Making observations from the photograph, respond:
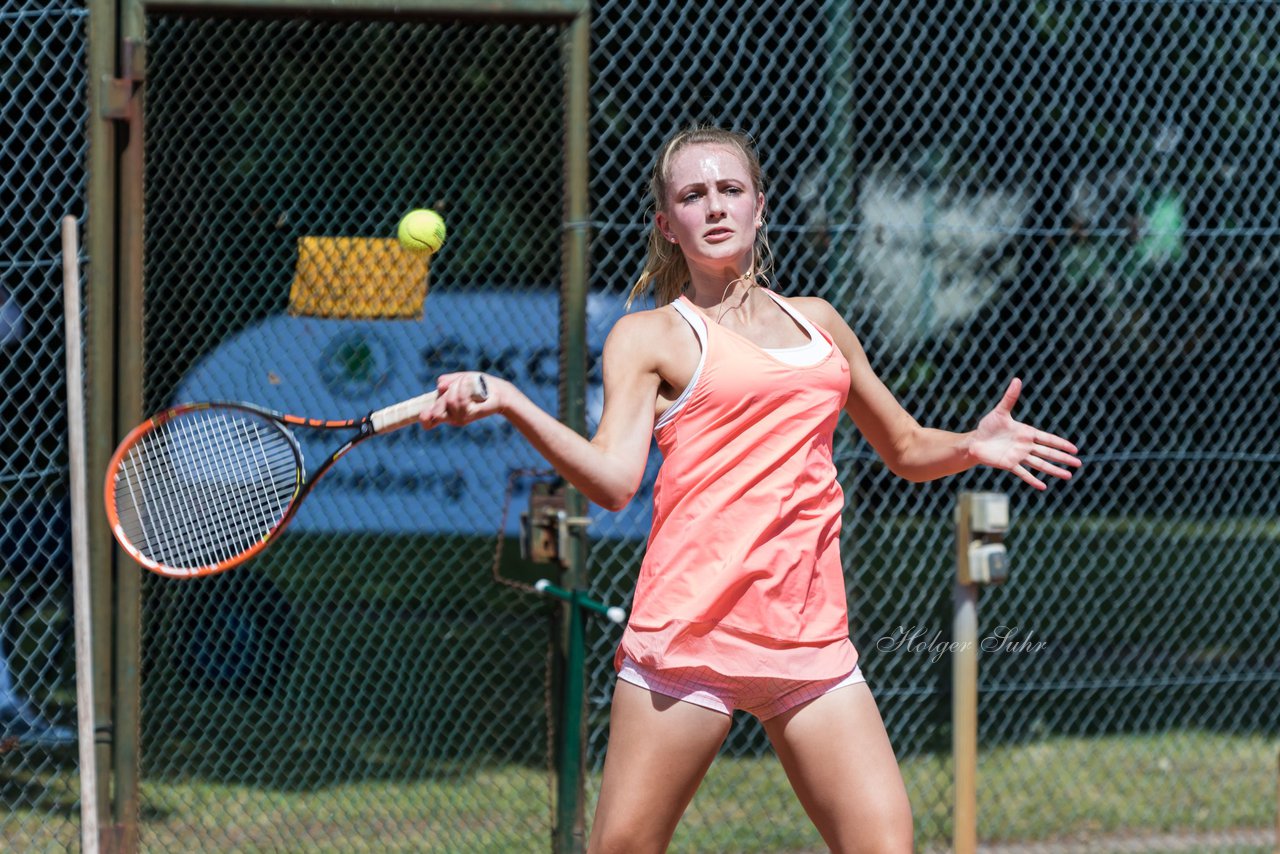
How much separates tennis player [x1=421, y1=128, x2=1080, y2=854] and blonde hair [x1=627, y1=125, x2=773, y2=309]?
0.05 meters

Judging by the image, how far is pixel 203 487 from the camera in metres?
3.57

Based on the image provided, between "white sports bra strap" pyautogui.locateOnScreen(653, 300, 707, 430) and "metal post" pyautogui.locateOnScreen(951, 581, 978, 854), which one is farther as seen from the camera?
"metal post" pyautogui.locateOnScreen(951, 581, 978, 854)

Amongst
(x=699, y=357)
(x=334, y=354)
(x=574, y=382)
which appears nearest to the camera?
(x=699, y=357)

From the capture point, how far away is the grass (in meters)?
4.78

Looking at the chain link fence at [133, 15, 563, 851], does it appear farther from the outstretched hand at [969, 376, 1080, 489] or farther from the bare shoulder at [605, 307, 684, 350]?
the outstretched hand at [969, 376, 1080, 489]

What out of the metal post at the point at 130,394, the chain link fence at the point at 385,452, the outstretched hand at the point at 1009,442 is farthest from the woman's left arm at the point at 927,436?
the metal post at the point at 130,394

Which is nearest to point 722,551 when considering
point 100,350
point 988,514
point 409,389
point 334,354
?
point 988,514

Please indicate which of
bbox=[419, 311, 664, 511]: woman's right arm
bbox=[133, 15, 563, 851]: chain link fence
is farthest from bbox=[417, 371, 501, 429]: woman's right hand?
bbox=[133, 15, 563, 851]: chain link fence

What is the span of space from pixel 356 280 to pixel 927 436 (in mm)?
2140

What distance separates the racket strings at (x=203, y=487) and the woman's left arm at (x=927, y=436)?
1302 mm

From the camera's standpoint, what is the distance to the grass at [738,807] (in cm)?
478

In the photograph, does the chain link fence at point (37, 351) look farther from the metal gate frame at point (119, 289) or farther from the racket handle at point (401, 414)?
the racket handle at point (401, 414)

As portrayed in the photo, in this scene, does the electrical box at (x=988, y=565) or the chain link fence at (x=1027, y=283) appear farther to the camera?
the chain link fence at (x=1027, y=283)

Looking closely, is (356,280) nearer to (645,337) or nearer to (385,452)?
(385,452)
